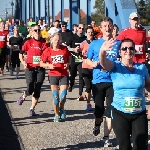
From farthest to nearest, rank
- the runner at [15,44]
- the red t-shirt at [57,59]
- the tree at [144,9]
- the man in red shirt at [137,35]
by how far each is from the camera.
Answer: the tree at [144,9], the runner at [15,44], the red t-shirt at [57,59], the man in red shirt at [137,35]

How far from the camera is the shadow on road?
7789 mm

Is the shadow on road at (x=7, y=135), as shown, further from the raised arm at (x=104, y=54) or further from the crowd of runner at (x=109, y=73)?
the raised arm at (x=104, y=54)

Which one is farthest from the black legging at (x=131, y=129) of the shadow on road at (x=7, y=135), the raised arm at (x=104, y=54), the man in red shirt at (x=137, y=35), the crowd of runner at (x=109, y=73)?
the man in red shirt at (x=137, y=35)

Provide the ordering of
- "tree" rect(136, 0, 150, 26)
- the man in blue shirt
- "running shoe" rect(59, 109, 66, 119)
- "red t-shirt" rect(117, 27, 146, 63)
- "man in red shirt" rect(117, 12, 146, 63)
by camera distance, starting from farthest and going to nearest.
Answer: "tree" rect(136, 0, 150, 26), "running shoe" rect(59, 109, 66, 119), "red t-shirt" rect(117, 27, 146, 63), "man in red shirt" rect(117, 12, 146, 63), the man in blue shirt

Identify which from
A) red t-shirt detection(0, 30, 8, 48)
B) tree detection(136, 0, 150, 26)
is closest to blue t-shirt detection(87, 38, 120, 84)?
red t-shirt detection(0, 30, 8, 48)

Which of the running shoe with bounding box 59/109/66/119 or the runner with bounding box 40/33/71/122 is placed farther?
the running shoe with bounding box 59/109/66/119

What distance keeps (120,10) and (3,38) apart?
5098mm

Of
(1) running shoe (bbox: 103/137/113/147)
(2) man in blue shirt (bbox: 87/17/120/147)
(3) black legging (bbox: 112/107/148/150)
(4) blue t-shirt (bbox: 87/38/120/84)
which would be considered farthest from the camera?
(4) blue t-shirt (bbox: 87/38/120/84)

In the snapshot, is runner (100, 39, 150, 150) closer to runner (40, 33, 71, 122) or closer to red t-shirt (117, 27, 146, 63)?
red t-shirt (117, 27, 146, 63)

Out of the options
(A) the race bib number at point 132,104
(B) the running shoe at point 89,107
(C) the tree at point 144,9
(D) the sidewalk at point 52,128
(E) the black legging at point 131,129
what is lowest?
(D) the sidewalk at point 52,128

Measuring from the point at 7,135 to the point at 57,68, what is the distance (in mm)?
1797

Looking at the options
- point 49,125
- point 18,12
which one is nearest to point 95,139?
point 49,125

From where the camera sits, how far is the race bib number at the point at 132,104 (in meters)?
5.67

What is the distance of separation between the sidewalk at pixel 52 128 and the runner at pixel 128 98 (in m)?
1.98
